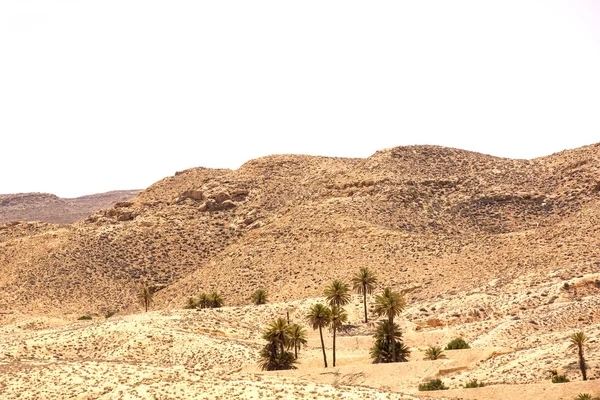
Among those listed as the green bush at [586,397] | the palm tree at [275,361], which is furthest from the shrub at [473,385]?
the palm tree at [275,361]

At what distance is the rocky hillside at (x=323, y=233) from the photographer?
74.1 meters

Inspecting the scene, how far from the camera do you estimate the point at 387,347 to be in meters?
48.8

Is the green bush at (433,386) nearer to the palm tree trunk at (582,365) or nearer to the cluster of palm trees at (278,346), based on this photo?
the palm tree trunk at (582,365)

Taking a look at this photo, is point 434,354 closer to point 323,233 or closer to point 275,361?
point 275,361

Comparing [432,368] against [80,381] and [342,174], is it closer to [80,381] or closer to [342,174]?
[80,381]

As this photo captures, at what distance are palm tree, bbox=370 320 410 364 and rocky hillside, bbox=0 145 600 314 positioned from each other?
60.5 ft

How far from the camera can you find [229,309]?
208 ft

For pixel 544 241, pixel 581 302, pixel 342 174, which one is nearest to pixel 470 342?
pixel 581 302

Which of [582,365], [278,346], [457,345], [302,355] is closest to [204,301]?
[302,355]

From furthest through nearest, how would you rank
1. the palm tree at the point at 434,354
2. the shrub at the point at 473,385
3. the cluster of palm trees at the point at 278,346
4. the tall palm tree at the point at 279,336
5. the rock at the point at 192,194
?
the rock at the point at 192,194, the tall palm tree at the point at 279,336, the cluster of palm trees at the point at 278,346, the palm tree at the point at 434,354, the shrub at the point at 473,385

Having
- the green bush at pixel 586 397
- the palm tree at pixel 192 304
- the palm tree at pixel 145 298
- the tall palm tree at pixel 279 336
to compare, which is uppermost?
the palm tree at pixel 145 298

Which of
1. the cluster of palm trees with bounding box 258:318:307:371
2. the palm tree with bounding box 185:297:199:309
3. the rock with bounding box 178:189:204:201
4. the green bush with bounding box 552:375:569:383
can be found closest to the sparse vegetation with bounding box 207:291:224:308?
the palm tree with bounding box 185:297:199:309

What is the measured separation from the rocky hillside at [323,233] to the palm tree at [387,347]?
18437mm

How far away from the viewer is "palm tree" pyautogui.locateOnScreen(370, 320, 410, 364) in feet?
159
